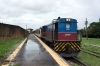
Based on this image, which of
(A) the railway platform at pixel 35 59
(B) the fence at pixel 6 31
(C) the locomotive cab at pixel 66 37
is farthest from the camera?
(B) the fence at pixel 6 31

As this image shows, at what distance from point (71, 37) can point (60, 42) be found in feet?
3.76

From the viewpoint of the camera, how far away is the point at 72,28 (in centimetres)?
1747

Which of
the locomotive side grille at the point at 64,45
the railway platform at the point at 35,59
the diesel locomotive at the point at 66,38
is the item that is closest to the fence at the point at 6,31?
the diesel locomotive at the point at 66,38

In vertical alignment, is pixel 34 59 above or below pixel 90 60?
above

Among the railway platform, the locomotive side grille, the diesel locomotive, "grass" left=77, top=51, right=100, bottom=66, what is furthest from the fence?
the railway platform

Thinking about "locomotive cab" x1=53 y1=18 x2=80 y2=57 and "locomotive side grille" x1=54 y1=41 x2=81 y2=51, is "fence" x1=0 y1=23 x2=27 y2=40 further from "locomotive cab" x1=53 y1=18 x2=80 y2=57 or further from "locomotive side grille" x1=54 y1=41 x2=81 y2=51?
"locomotive side grille" x1=54 y1=41 x2=81 y2=51

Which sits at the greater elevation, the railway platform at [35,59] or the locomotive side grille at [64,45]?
the locomotive side grille at [64,45]

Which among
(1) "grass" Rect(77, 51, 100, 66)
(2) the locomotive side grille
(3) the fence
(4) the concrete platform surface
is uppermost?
(3) the fence

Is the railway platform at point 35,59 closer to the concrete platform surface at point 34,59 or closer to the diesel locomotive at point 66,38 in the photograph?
the concrete platform surface at point 34,59

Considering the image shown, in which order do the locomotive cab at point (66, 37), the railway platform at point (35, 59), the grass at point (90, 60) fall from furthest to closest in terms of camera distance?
the locomotive cab at point (66, 37), the grass at point (90, 60), the railway platform at point (35, 59)

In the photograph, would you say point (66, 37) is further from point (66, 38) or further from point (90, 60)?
point (90, 60)

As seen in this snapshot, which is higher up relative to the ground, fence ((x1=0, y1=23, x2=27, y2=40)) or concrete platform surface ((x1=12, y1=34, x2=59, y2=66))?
fence ((x1=0, y1=23, x2=27, y2=40))

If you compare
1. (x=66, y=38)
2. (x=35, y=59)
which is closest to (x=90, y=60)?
(x=66, y=38)

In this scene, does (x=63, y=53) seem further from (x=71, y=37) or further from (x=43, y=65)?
(x=43, y=65)
